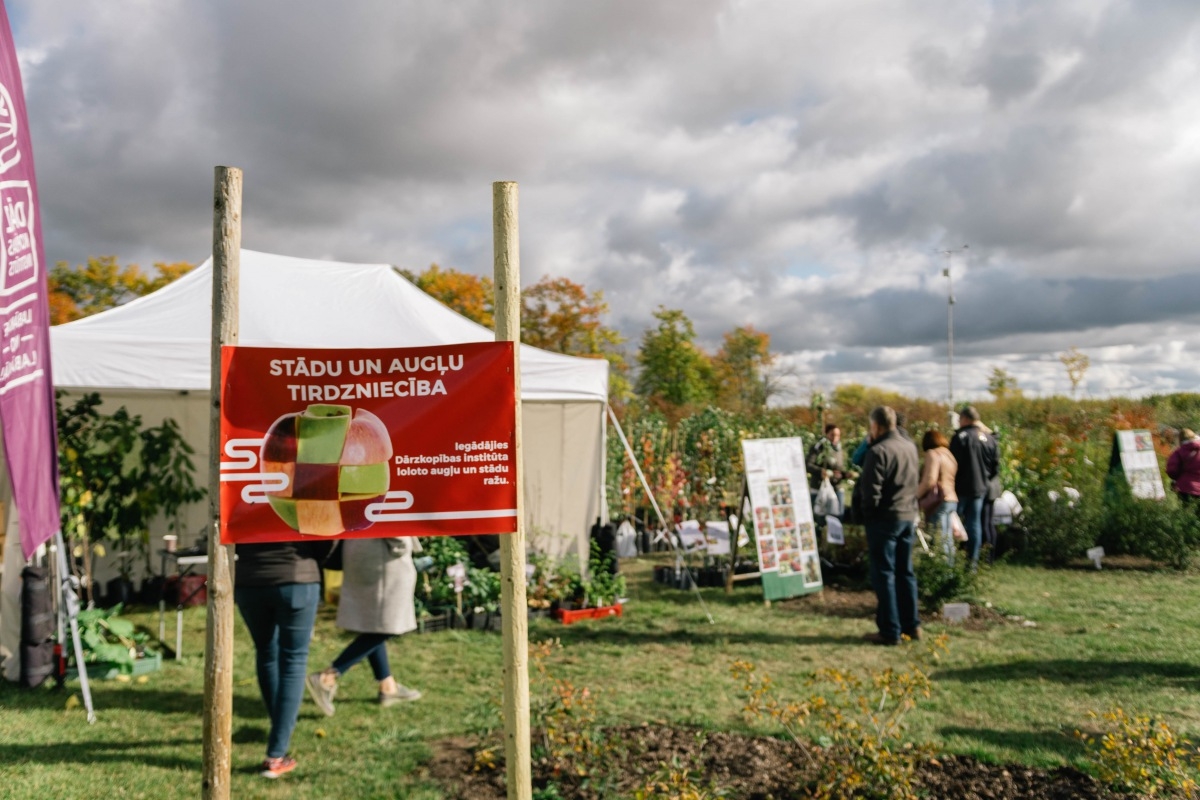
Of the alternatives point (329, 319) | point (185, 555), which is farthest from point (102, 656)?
point (329, 319)

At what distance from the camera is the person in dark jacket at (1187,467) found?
1054 cm

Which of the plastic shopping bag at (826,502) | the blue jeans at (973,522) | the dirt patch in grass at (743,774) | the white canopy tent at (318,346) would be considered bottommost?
the dirt patch in grass at (743,774)

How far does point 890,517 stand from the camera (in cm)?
670

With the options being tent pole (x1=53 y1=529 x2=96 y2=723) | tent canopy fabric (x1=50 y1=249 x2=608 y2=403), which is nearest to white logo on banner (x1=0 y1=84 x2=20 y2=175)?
tent pole (x1=53 y1=529 x2=96 y2=723)

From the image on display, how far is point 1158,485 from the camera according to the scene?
12211 millimetres

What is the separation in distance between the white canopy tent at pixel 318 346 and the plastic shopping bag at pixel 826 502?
2346 millimetres

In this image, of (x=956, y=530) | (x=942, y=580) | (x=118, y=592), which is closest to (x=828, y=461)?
(x=956, y=530)

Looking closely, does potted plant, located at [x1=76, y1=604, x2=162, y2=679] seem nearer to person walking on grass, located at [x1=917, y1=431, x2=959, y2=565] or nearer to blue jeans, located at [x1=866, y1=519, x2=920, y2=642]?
blue jeans, located at [x1=866, y1=519, x2=920, y2=642]

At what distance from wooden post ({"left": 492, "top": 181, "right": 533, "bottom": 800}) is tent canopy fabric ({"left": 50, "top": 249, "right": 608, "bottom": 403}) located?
3172 mm

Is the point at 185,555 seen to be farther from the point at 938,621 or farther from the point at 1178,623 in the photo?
the point at 1178,623

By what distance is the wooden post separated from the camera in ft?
10.3

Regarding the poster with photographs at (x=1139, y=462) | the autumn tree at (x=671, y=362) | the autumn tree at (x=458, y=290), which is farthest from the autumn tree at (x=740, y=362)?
the poster with photographs at (x=1139, y=462)

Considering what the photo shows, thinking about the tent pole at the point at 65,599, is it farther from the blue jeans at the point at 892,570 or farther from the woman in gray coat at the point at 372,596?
the blue jeans at the point at 892,570

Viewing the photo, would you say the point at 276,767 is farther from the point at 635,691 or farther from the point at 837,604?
the point at 837,604
